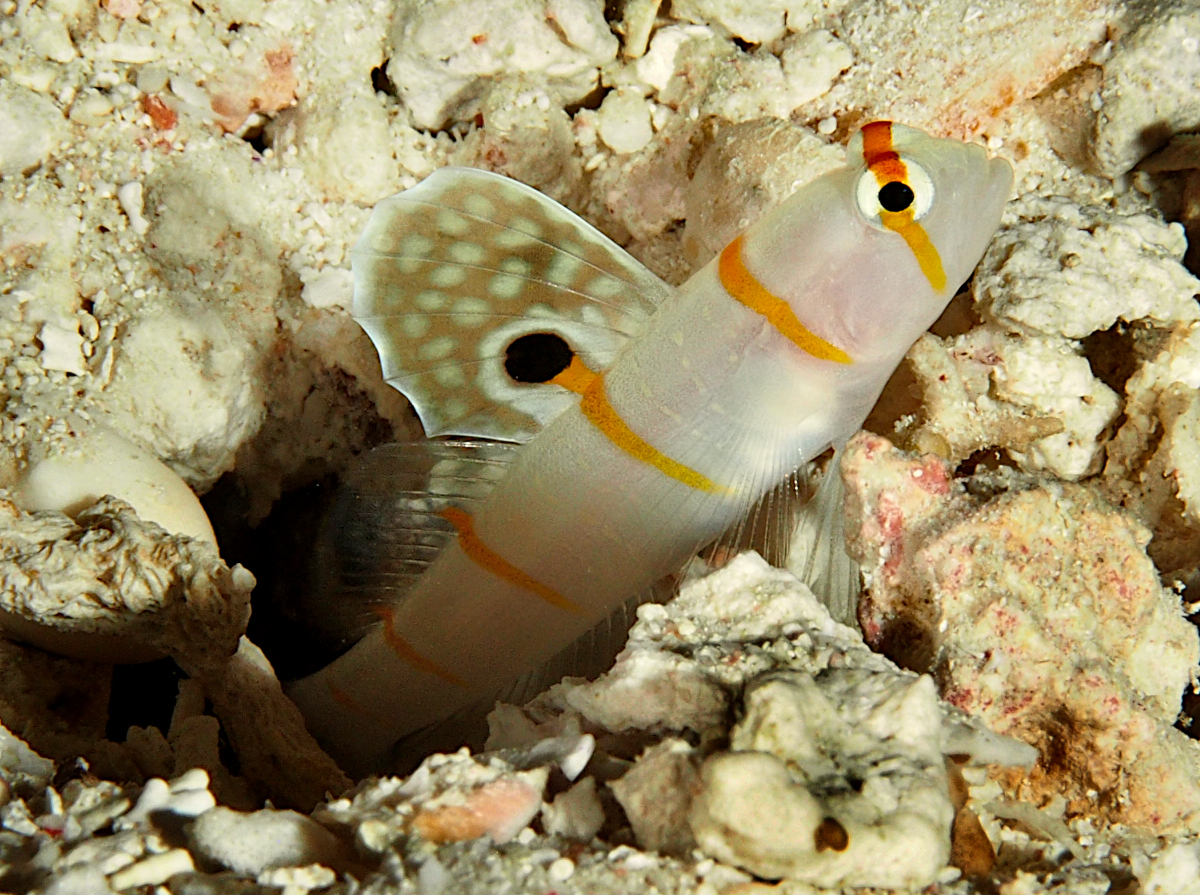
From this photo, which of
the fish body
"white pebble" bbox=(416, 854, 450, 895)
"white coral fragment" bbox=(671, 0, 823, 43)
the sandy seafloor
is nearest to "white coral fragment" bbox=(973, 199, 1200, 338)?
the sandy seafloor

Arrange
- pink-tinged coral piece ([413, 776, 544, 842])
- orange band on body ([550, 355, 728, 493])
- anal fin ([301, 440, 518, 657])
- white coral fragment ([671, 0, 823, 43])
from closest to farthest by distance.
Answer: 1. pink-tinged coral piece ([413, 776, 544, 842])
2. orange band on body ([550, 355, 728, 493])
3. anal fin ([301, 440, 518, 657])
4. white coral fragment ([671, 0, 823, 43])

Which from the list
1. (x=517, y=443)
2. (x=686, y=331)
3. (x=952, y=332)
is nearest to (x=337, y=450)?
(x=517, y=443)

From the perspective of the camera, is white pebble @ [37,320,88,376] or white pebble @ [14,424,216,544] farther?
white pebble @ [37,320,88,376]

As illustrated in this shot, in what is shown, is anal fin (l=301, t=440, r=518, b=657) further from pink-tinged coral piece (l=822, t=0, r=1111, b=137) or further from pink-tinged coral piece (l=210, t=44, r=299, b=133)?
pink-tinged coral piece (l=822, t=0, r=1111, b=137)

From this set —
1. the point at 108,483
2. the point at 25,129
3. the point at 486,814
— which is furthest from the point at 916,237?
the point at 25,129

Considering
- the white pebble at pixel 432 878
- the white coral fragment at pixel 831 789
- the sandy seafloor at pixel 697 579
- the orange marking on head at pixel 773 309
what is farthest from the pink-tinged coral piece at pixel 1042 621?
the white pebble at pixel 432 878

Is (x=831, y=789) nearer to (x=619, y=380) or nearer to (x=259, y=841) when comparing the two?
(x=259, y=841)
